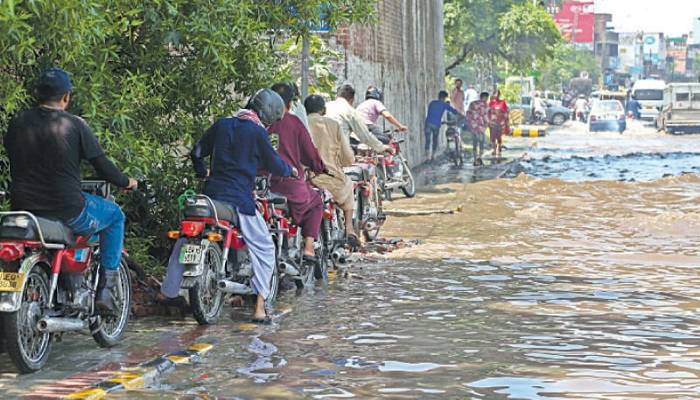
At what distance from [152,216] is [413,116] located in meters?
21.2

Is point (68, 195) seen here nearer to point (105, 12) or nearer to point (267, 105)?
point (105, 12)

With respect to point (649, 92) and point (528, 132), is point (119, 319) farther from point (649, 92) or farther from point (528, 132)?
point (649, 92)

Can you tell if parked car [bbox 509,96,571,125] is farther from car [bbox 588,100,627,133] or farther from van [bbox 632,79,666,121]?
car [bbox 588,100,627,133]

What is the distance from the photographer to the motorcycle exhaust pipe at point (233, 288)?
10070 mm

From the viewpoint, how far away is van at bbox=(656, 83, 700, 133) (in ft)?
194

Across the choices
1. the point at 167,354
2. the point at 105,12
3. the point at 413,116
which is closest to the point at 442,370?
the point at 167,354

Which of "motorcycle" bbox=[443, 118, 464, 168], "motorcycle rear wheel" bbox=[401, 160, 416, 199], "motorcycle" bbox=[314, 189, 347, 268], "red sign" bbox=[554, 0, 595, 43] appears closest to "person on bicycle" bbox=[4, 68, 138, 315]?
"motorcycle" bbox=[314, 189, 347, 268]

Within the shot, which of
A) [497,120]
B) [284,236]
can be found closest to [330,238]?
[284,236]

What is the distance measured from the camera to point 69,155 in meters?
8.43

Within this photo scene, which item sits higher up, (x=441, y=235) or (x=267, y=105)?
(x=267, y=105)

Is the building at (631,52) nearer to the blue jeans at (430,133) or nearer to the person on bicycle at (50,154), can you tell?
the blue jeans at (430,133)

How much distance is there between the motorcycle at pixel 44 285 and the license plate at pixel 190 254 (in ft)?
2.31

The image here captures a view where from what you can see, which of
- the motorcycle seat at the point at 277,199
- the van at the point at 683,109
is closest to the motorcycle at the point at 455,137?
the motorcycle seat at the point at 277,199

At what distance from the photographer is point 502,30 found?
54.7 metres
